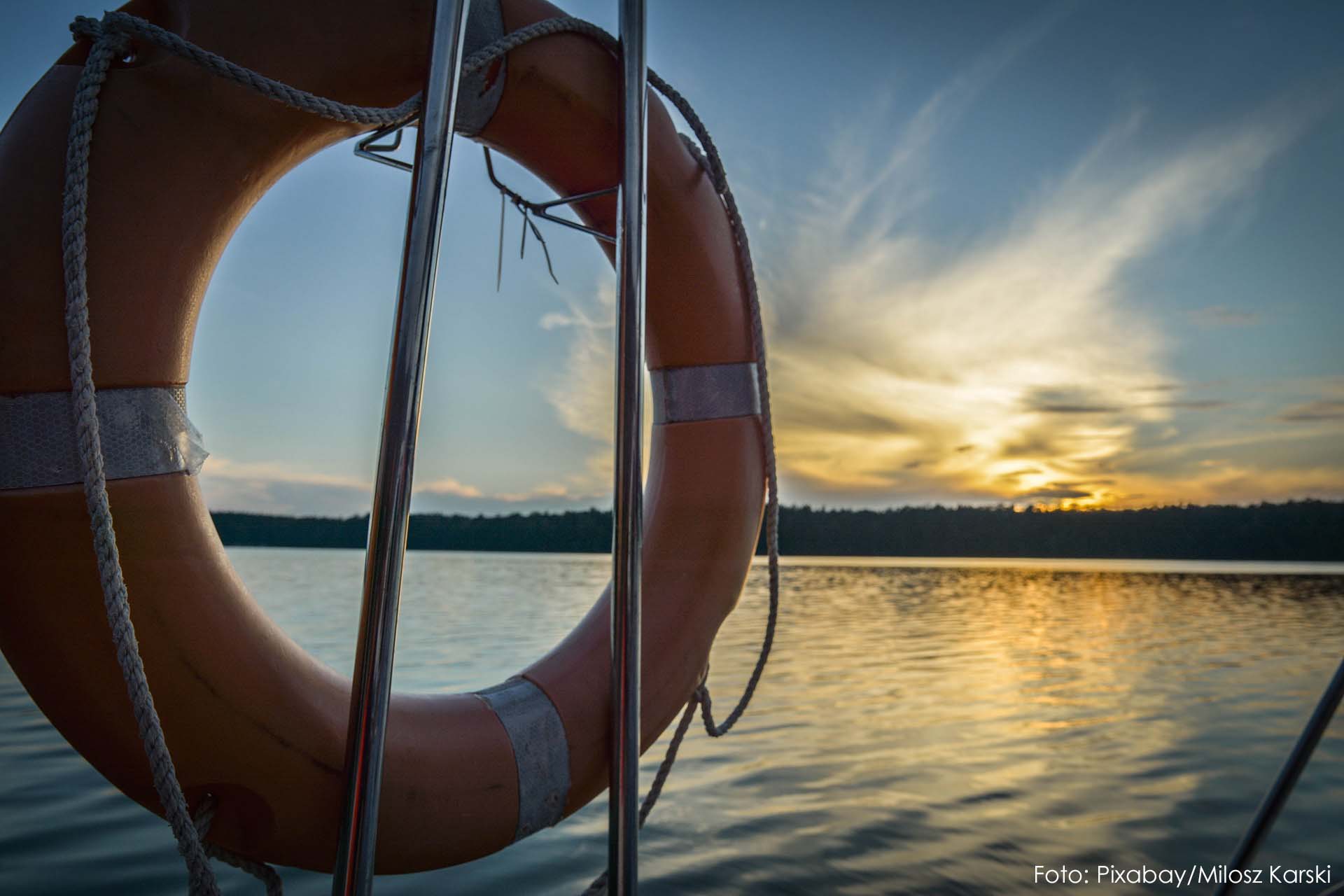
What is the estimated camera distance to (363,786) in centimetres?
79

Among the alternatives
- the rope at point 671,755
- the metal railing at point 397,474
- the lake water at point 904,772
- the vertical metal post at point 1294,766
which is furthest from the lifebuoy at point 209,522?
the vertical metal post at point 1294,766

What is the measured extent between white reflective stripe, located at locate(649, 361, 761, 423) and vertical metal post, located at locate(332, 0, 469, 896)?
782 millimetres

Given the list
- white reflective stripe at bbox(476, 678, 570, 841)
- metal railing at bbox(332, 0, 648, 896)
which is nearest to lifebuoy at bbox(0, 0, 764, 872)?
white reflective stripe at bbox(476, 678, 570, 841)

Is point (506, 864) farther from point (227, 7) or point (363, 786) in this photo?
point (227, 7)

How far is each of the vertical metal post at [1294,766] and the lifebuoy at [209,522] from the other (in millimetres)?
788

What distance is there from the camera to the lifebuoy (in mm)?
967

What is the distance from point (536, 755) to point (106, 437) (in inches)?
26.7

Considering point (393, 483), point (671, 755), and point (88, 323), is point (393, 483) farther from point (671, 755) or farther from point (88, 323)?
point (671, 755)

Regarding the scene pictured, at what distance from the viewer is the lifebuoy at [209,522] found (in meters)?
0.97

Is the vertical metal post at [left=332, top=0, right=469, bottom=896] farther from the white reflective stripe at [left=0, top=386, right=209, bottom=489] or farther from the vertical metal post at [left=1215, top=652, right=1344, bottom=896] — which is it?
the vertical metal post at [left=1215, top=652, right=1344, bottom=896]

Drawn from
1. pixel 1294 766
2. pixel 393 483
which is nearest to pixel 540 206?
pixel 393 483

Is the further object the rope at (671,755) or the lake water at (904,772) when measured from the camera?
the lake water at (904,772)

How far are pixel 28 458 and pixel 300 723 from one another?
0.42 metres

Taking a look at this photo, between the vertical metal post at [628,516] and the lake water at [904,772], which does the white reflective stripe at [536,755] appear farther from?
the lake water at [904,772]
